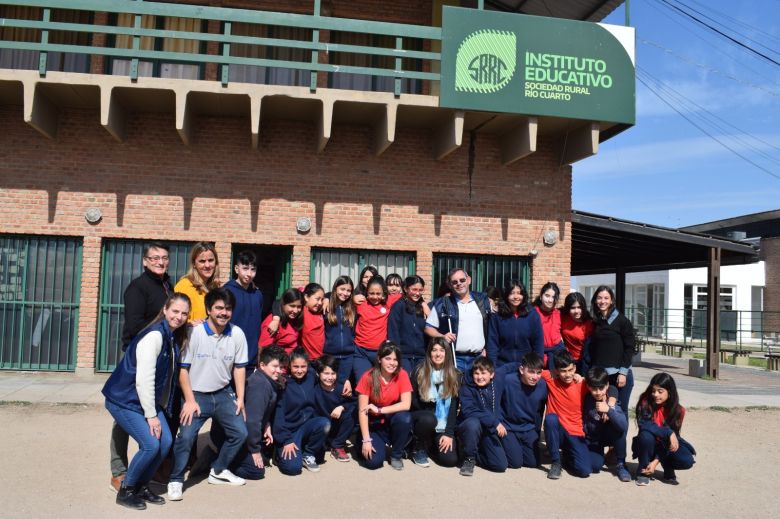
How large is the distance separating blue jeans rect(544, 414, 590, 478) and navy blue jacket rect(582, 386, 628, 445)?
99 millimetres

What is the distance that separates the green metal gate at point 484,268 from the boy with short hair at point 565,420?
14.7ft

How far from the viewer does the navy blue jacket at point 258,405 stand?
17.7 feet

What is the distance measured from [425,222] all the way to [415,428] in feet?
16.3

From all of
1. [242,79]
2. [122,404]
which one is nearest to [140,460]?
[122,404]

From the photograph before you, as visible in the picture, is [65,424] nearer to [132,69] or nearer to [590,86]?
[132,69]

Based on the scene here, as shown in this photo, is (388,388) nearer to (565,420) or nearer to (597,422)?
(565,420)

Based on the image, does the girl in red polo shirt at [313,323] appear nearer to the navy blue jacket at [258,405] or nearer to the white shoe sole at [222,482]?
the navy blue jacket at [258,405]

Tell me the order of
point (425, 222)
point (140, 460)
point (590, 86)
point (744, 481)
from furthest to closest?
point (425, 222) < point (590, 86) < point (744, 481) < point (140, 460)

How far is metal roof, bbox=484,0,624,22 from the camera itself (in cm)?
1162

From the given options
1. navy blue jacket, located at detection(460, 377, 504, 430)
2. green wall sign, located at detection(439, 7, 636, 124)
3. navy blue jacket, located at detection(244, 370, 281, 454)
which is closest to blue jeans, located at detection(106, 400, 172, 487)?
navy blue jacket, located at detection(244, 370, 281, 454)

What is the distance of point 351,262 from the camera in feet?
34.0

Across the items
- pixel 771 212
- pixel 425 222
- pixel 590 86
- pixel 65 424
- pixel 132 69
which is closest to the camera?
pixel 65 424

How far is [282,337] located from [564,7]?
8.95 metres

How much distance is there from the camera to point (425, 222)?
10477 millimetres
